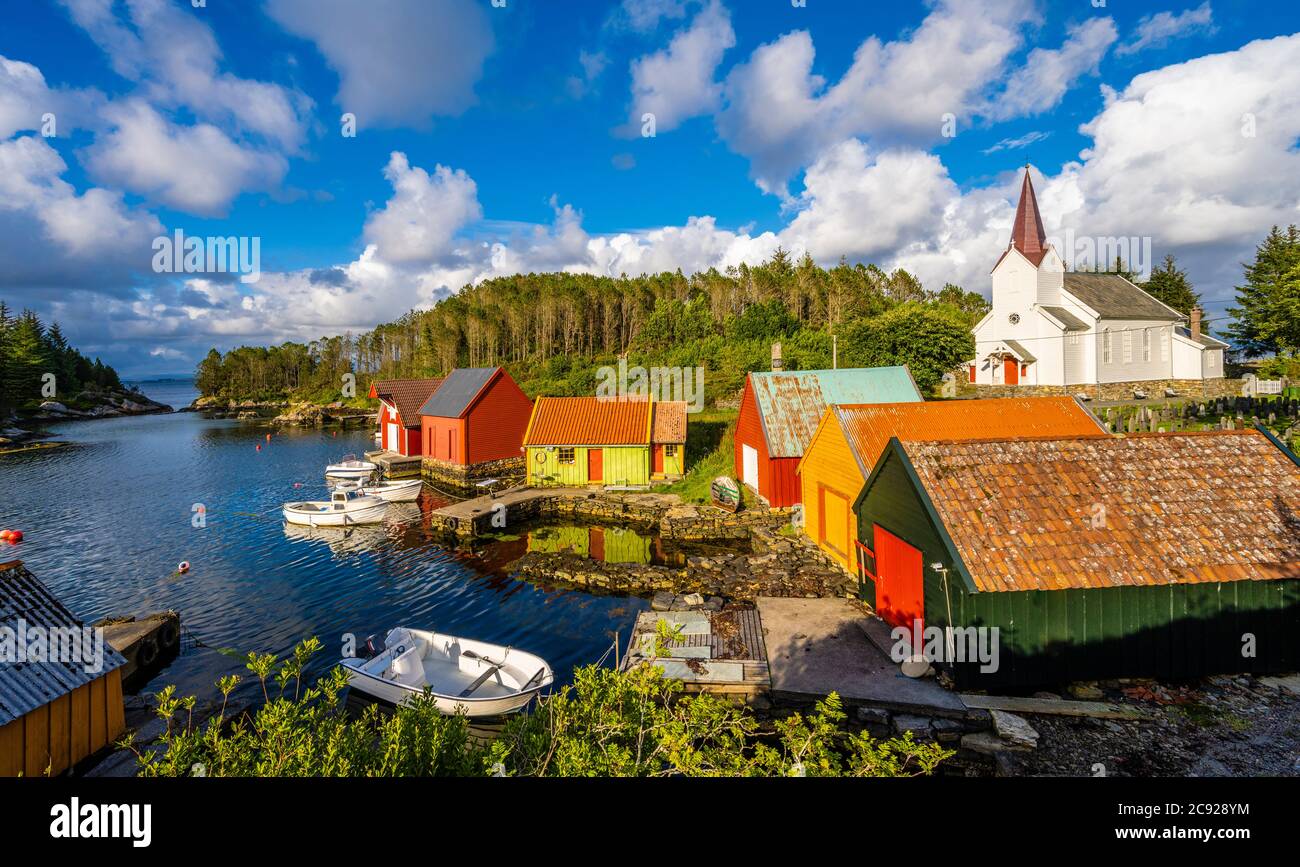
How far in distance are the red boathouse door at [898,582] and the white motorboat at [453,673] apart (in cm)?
752

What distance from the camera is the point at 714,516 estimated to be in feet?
82.6

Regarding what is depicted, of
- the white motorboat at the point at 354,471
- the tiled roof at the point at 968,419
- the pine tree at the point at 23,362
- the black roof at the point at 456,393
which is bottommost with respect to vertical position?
the white motorboat at the point at 354,471

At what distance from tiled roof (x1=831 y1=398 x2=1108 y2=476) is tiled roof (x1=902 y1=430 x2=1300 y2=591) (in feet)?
16.2

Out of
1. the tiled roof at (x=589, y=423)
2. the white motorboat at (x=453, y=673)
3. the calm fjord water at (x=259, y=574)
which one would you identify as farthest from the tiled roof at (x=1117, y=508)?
the tiled roof at (x=589, y=423)

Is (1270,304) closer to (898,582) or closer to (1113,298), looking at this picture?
(1113,298)

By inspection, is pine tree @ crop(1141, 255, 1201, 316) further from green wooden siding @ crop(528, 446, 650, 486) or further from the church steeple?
green wooden siding @ crop(528, 446, 650, 486)

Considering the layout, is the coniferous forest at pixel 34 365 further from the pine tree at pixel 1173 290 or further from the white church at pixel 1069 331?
the pine tree at pixel 1173 290

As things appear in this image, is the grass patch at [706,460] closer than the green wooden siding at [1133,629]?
No

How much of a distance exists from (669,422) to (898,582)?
21028 millimetres

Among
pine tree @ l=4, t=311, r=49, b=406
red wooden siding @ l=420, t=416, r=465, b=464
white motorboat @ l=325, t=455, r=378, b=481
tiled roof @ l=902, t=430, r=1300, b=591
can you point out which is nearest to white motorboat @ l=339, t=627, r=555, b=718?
tiled roof @ l=902, t=430, r=1300, b=591

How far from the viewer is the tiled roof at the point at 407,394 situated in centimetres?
4319
